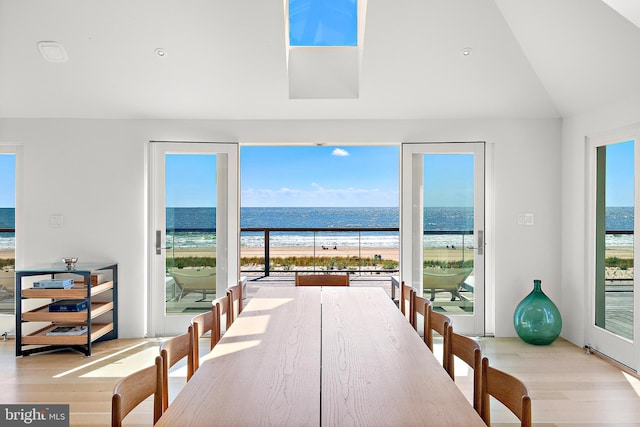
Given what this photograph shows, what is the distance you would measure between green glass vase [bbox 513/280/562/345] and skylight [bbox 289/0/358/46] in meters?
2.98

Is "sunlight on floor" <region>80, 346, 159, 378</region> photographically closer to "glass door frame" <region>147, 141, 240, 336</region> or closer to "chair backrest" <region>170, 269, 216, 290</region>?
"glass door frame" <region>147, 141, 240, 336</region>

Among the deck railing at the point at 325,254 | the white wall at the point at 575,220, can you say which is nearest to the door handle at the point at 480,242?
the white wall at the point at 575,220

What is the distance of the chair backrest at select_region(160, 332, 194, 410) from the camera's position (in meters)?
1.68

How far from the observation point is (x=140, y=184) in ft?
15.2

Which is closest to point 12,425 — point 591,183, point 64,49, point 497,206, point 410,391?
point 410,391

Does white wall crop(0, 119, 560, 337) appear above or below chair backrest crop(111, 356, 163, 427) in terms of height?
above

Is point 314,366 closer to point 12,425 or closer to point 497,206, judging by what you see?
point 12,425

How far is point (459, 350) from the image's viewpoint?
1.93 metres

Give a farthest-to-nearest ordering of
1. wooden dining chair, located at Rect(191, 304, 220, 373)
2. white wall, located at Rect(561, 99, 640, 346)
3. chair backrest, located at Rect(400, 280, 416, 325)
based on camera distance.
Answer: white wall, located at Rect(561, 99, 640, 346) < chair backrest, located at Rect(400, 280, 416, 325) < wooden dining chair, located at Rect(191, 304, 220, 373)

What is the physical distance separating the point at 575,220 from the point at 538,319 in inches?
40.9

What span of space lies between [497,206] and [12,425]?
435 cm

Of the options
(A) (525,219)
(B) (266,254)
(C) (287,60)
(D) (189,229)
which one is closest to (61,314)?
(D) (189,229)

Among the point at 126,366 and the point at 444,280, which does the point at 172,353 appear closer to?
the point at 126,366

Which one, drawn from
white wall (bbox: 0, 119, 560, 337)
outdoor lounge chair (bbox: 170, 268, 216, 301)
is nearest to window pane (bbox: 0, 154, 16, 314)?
white wall (bbox: 0, 119, 560, 337)
